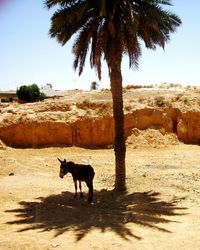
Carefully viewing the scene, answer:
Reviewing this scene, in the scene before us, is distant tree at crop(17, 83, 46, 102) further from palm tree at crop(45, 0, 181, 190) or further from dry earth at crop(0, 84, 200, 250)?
palm tree at crop(45, 0, 181, 190)

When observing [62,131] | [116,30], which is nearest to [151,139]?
[62,131]

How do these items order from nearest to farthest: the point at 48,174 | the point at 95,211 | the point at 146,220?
1. the point at 146,220
2. the point at 95,211
3. the point at 48,174

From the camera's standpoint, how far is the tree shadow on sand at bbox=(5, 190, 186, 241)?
13.0m

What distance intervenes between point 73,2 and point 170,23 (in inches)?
166

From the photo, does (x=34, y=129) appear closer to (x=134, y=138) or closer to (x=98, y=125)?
(x=98, y=125)

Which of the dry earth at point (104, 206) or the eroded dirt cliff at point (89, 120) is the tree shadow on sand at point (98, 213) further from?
the eroded dirt cliff at point (89, 120)

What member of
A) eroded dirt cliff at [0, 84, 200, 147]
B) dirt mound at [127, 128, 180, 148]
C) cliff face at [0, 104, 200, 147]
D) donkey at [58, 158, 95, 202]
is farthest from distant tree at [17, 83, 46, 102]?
donkey at [58, 158, 95, 202]

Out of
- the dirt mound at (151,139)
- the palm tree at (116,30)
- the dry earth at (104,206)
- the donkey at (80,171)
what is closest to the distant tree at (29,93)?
the dirt mound at (151,139)

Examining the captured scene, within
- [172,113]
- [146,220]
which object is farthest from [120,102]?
[172,113]

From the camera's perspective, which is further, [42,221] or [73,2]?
[73,2]

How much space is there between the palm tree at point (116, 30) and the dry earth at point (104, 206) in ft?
7.90

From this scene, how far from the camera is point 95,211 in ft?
49.3

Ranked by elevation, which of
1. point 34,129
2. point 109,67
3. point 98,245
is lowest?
point 98,245

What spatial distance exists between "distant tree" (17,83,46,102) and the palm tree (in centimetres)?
4792
